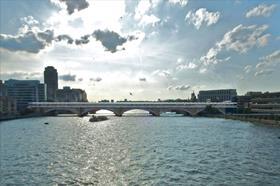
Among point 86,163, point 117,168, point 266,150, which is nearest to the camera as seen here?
point 117,168

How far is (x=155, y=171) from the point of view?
151 ft

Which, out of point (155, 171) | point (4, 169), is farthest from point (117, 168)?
point (4, 169)

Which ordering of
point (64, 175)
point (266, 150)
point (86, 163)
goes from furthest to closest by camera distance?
1. point (266, 150)
2. point (86, 163)
3. point (64, 175)

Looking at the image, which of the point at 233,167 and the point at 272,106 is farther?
the point at 272,106

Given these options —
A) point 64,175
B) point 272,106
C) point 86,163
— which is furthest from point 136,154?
point 272,106

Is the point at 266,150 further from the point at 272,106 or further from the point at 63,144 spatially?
the point at 272,106

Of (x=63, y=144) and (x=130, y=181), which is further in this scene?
(x=63, y=144)

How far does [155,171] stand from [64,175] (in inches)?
476

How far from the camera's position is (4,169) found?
4919 cm

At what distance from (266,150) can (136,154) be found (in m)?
25.1

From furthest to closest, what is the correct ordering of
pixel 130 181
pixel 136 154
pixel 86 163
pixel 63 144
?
pixel 63 144
pixel 136 154
pixel 86 163
pixel 130 181

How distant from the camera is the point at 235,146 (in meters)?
70.8

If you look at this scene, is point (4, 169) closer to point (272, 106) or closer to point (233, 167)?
point (233, 167)

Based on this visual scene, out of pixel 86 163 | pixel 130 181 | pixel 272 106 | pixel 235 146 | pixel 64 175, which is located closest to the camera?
pixel 130 181
